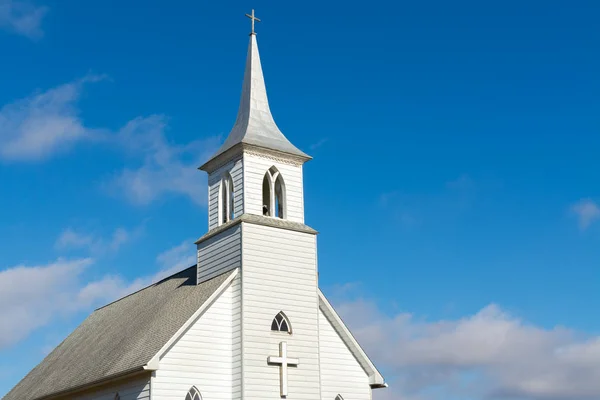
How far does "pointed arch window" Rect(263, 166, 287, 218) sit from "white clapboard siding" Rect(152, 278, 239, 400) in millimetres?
3935

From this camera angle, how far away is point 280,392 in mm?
30391

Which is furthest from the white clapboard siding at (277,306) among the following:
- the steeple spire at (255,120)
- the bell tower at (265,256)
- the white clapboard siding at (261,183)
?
the steeple spire at (255,120)

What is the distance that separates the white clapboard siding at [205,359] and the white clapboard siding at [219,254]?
4.21ft

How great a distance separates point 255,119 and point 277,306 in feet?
28.1

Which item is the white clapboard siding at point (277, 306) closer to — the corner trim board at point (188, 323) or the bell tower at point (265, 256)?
the bell tower at point (265, 256)

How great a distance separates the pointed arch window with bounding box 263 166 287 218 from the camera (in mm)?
33312

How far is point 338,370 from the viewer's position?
1318 inches

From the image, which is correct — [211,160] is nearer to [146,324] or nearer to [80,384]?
[146,324]

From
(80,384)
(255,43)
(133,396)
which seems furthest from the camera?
(255,43)

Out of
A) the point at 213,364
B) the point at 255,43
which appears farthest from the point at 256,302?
the point at 255,43

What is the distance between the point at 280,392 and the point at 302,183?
8887mm

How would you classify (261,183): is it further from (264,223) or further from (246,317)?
(246,317)

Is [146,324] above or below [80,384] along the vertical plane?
above

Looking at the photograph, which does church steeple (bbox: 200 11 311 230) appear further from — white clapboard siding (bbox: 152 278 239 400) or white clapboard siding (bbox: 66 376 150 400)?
white clapboard siding (bbox: 66 376 150 400)
